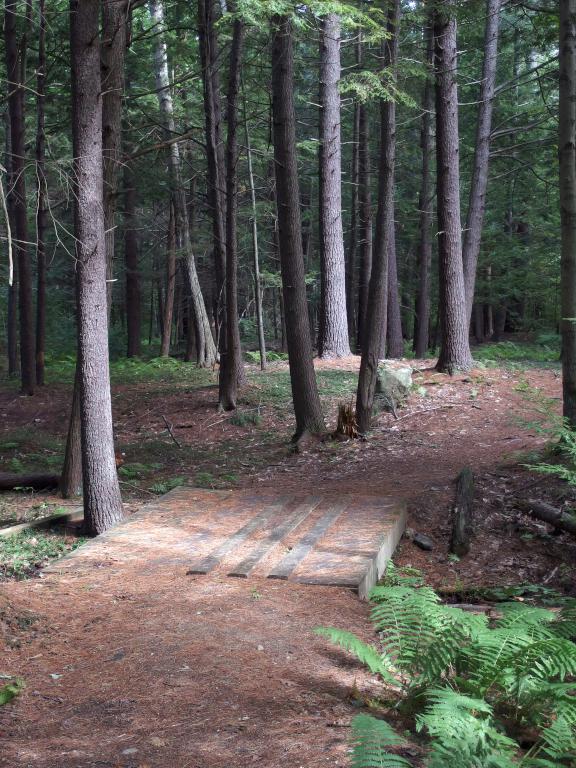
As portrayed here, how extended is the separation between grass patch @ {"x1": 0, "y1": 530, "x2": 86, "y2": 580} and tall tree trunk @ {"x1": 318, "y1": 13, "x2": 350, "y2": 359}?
1121 cm

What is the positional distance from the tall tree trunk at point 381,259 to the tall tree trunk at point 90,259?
5233mm

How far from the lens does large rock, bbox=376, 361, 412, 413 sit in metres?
13.0

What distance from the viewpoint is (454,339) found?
14.9m

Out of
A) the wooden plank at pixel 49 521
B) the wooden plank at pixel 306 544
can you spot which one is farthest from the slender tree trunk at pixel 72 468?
the wooden plank at pixel 306 544

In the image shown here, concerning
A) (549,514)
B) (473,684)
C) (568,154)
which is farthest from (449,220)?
(473,684)

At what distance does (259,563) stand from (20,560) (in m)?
2.32

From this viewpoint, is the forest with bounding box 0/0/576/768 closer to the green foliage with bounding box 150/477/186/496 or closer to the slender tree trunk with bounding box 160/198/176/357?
the green foliage with bounding box 150/477/186/496

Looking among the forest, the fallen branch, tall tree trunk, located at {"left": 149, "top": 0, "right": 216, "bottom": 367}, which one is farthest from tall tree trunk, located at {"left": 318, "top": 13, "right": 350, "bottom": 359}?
the fallen branch

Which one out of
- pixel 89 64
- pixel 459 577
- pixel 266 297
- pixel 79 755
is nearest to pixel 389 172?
pixel 89 64

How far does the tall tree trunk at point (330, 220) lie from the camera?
17875 mm

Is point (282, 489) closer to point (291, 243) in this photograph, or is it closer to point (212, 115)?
point (291, 243)

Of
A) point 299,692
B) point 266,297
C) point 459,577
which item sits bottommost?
point 459,577

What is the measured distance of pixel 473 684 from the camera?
409 centimetres

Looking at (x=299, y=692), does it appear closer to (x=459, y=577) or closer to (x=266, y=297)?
(x=459, y=577)
